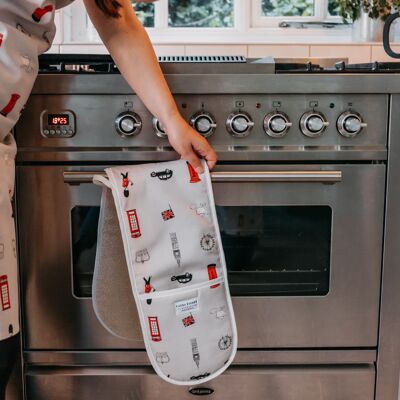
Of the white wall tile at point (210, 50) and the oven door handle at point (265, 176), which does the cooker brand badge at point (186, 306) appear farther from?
the white wall tile at point (210, 50)

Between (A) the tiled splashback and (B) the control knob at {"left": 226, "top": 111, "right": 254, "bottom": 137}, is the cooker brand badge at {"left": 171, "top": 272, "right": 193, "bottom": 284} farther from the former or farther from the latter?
(A) the tiled splashback

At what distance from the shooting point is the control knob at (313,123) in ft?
3.31

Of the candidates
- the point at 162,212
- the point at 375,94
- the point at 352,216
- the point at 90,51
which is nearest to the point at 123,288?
the point at 162,212

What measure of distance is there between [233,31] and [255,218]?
95 cm

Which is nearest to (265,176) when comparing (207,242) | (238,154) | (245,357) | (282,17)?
(238,154)

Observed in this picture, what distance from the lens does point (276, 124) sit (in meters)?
1.01

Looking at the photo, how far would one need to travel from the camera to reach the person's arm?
0.95 meters

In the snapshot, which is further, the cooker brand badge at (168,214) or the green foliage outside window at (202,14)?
the green foliage outside window at (202,14)

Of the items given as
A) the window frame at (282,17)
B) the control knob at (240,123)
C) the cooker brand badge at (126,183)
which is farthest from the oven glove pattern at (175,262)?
the window frame at (282,17)

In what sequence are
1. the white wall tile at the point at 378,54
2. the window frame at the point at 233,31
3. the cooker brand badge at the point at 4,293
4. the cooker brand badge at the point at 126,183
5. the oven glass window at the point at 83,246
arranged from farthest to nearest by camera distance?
the window frame at the point at 233,31 → the white wall tile at the point at 378,54 → the oven glass window at the point at 83,246 → the cooker brand badge at the point at 126,183 → the cooker brand badge at the point at 4,293

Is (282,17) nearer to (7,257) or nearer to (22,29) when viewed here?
(22,29)

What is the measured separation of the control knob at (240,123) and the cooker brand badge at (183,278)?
285mm

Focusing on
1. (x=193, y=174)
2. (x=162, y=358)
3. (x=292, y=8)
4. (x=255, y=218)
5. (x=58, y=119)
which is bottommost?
(x=162, y=358)

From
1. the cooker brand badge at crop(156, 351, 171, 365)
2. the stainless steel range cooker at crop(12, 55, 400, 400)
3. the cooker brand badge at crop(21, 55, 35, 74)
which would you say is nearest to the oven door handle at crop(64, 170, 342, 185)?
the stainless steel range cooker at crop(12, 55, 400, 400)
